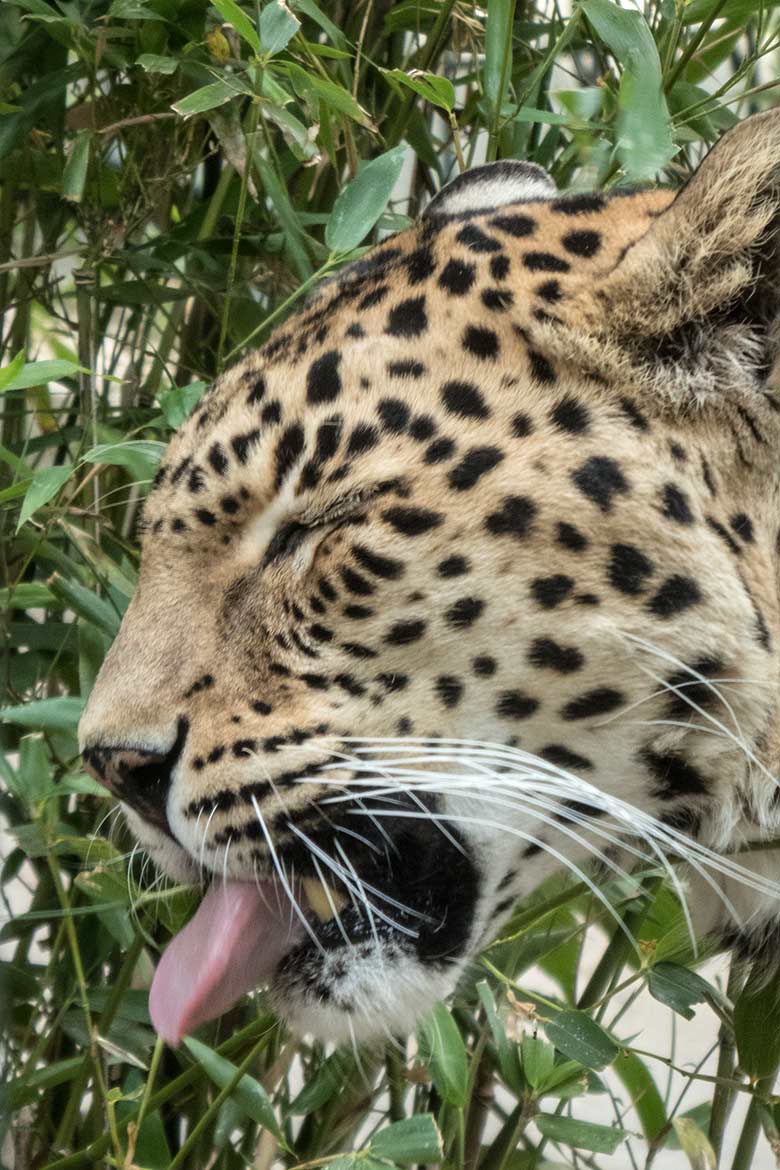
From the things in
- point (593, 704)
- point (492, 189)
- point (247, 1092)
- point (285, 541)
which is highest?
point (492, 189)

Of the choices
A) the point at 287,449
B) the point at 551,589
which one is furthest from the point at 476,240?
the point at 551,589

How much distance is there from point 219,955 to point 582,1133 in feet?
1.61

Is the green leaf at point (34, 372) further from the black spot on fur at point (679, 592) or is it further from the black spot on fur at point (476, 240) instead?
the black spot on fur at point (679, 592)

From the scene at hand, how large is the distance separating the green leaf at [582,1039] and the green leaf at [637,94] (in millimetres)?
1000

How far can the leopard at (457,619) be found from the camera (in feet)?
5.42

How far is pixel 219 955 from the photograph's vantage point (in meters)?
1.74

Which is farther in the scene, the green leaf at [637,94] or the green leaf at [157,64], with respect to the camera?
the green leaf at [157,64]

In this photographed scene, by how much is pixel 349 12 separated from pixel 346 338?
3.25ft

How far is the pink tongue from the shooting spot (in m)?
1.70

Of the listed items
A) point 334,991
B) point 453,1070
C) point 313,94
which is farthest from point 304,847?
point 313,94

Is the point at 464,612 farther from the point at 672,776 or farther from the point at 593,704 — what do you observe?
the point at 672,776

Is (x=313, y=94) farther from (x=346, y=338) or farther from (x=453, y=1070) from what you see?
(x=453, y=1070)

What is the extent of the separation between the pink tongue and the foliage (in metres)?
0.11

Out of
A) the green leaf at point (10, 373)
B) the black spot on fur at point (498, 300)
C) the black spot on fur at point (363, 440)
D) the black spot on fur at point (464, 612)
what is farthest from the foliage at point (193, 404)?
the black spot on fur at point (464, 612)
